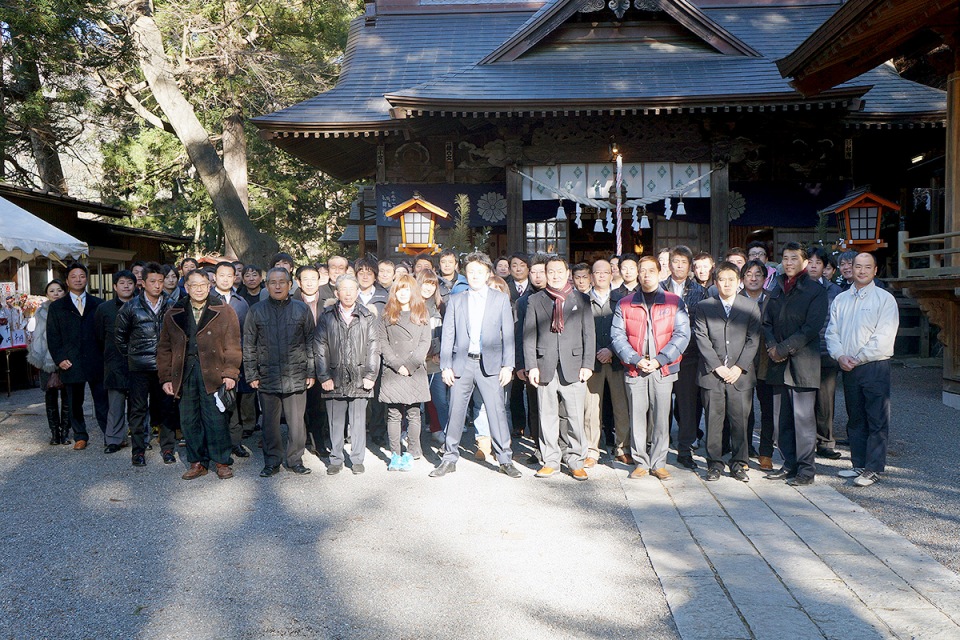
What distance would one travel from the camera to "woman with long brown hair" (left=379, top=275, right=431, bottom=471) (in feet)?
20.5

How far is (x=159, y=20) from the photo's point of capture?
14836mm

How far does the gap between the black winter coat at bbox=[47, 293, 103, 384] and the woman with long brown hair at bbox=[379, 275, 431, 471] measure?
311 centimetres

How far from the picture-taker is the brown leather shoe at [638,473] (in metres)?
5.90

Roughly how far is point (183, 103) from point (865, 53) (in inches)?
519

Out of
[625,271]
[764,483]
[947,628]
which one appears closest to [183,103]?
[625,271]

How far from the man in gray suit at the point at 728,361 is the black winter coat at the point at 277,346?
3405 millimetres

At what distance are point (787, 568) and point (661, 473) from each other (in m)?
1.90

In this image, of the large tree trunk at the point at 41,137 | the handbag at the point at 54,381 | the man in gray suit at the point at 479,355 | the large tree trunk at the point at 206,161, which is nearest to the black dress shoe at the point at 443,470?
the man in gray suit at the point at 479,355

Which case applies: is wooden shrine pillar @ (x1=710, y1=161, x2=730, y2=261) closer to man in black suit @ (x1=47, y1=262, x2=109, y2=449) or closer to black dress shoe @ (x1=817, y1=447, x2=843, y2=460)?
black dress shoe @ (x1=817, y1=447, x2=843, y2=460)

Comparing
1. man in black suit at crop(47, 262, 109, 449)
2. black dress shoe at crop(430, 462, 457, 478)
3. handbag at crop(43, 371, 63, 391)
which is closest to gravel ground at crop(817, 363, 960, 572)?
black dress shoe at crop(430, 462, 457, 478)

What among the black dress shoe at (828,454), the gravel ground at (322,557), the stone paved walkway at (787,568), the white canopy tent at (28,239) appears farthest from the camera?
the white canopy tent at (28,239)

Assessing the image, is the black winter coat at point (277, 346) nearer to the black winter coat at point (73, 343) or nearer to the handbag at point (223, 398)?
the handbag at point (223, 398)

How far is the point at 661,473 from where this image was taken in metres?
5.86

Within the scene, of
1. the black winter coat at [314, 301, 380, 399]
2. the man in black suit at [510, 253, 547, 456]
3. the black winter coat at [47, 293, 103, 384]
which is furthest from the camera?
the black winter coat at [47, 293, 103, 384]
